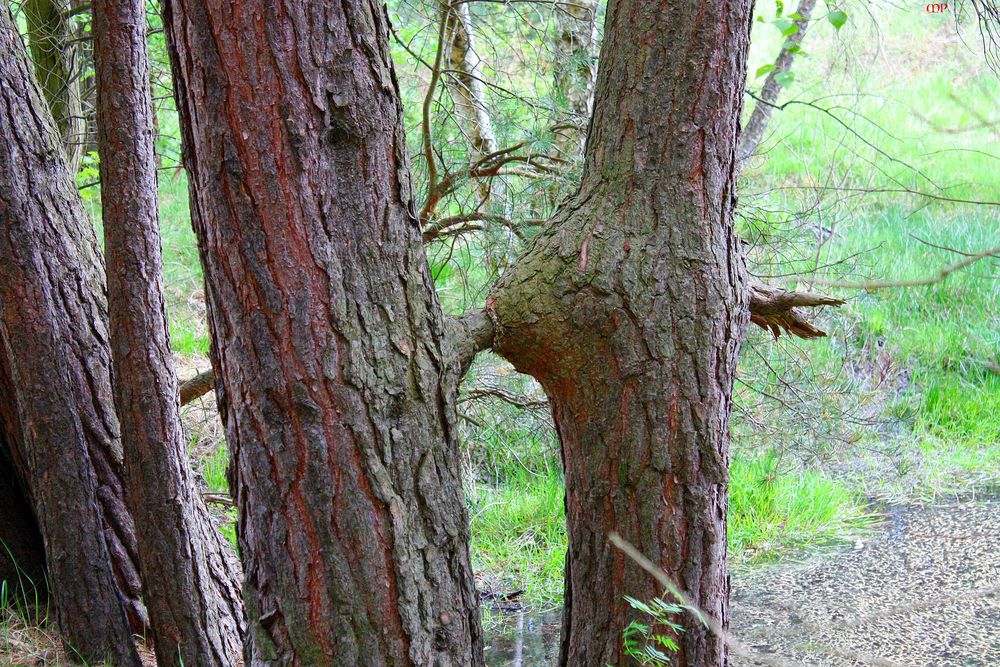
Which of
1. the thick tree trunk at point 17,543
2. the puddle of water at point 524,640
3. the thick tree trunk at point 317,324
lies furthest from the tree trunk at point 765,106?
the thick tree trunk at point 17,543

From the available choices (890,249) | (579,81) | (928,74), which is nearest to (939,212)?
(890,249)

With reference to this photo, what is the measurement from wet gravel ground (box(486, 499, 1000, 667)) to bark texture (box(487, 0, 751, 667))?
49.1 inches

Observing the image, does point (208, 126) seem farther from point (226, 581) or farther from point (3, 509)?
point (3, 509)

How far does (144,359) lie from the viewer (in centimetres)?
213

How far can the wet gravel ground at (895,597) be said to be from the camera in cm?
289

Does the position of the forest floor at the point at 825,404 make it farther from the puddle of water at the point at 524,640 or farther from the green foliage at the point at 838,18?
the green foliage at the point at 838,18

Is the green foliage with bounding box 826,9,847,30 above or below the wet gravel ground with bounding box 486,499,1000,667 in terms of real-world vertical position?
above

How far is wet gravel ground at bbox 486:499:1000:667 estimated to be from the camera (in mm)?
2904

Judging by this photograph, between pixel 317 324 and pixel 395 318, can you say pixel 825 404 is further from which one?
pixel 317 324

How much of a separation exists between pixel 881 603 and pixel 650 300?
85.2 inches

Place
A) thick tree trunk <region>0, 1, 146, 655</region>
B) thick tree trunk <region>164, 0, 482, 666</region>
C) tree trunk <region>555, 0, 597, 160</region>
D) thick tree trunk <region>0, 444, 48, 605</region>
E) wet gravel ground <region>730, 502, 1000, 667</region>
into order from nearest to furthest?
thick tree trunk <region>164, 0, 482, 666</region>
thick tree trunk <region>0, 1, 146, 655</region>
thick tree trunk <region>0, 444, 48, 605</region>
wet gravel ground <region>730, 502, 1000, 667</region>
tree trunk <region>555, 0, 597, 160</region>

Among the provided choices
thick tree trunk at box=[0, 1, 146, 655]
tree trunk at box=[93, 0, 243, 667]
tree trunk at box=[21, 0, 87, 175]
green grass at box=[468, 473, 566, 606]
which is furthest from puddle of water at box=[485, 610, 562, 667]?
A: tree trunk at box=[21, 0, 87, 175]

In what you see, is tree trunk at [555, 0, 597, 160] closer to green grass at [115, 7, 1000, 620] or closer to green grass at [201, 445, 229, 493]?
green grass at [115, 7, 1000, 620]

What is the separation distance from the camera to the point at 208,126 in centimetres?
146
